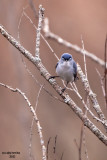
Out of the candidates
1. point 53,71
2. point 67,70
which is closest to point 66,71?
point 67,70

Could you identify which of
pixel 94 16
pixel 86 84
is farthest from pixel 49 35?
pixel 94 16

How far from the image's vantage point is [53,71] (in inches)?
279

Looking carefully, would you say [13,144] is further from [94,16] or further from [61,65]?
[61,65]

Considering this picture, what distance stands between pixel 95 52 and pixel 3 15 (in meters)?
2.00

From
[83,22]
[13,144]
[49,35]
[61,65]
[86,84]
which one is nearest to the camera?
[49,35]

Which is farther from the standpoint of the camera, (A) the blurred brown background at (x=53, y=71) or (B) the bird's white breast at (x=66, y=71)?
(A) the blurred brown background at (x=53, y=71)

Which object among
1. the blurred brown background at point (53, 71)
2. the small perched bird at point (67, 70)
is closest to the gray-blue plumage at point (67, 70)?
the small perched bird at point (67, 70)

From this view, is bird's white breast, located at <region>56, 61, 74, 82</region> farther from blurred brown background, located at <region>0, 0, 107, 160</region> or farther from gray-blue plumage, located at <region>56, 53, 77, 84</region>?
blurred brown background, located at <region>0, 0, 107, 160</region>

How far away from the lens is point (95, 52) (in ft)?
24.6

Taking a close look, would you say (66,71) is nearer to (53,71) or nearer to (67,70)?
(67,70)

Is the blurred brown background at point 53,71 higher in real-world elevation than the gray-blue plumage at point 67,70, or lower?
higher

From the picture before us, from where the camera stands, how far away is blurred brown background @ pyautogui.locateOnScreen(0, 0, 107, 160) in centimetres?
713

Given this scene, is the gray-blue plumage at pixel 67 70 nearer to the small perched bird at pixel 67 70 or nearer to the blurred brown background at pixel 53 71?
the small perched bird at pixel 67 70

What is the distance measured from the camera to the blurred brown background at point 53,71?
23.4 feet
